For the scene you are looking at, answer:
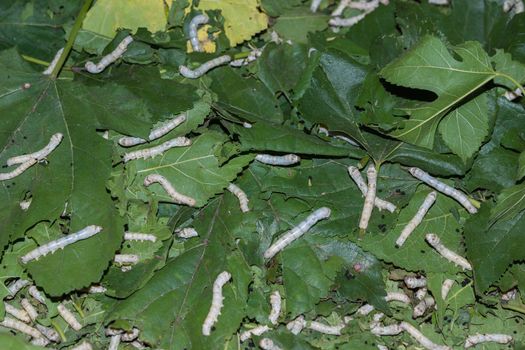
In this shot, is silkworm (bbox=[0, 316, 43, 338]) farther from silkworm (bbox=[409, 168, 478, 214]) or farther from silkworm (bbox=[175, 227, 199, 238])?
silkworm (bbox=[409, 168, 478, 214])

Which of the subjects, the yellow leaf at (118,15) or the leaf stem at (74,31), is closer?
the leaf stem at (74,31)

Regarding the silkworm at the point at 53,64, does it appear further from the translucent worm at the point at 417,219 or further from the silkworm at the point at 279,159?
the translucent worm at the point at 417,219

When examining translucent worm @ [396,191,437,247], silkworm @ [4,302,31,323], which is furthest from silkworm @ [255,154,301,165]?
silkworm @ [4,302,31,323]

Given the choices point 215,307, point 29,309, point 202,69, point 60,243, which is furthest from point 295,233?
point 29,309

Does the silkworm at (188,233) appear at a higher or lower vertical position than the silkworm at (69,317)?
higher

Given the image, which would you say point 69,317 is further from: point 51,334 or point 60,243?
point 60,243

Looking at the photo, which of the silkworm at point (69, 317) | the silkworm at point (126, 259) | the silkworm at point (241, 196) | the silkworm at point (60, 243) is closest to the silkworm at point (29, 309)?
the silkworm at point (69, 317)
